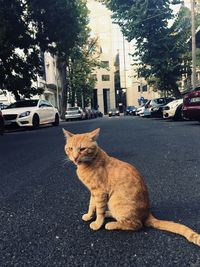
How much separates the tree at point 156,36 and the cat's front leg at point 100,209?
89.2 feet

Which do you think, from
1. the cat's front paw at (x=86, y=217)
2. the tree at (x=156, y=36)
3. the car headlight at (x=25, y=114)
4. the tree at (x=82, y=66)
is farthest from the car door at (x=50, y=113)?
the tree at (x=82, y=66)

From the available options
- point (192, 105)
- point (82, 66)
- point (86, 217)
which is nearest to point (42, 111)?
point (192, 105)

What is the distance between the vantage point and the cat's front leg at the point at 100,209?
2.80 metres

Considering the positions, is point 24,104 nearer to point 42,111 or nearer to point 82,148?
point 42,111

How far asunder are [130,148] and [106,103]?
84.5m

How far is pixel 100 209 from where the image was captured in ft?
9.41

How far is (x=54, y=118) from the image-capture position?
21.6 meters

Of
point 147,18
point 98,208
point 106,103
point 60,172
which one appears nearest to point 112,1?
point 147,18

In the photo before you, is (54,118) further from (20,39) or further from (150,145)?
(150,145)

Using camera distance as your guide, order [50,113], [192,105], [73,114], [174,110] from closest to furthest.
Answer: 1. [192,105]
2. [174,110]
3. [50,113]
4. [73,114]

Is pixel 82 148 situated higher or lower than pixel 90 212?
higher

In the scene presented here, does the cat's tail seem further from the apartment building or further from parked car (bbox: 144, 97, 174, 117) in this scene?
the apartment building

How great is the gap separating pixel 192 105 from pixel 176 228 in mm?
11669

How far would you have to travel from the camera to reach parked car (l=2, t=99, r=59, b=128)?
17547mm
